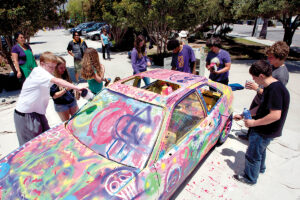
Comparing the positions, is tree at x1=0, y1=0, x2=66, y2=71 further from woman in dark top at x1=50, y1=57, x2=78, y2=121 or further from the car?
the car

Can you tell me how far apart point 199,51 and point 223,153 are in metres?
4.26

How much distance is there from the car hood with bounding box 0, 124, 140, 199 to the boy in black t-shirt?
1.65m

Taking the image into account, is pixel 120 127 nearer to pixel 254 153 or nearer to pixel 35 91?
pixel 35 91

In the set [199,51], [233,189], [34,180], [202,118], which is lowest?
[233,189]

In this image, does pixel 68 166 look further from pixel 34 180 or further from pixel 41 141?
pixel 41 141

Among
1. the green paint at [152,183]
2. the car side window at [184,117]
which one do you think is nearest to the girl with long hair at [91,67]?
the car side window at [184,117]

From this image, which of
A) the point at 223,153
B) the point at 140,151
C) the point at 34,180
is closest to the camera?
the point at 34,180

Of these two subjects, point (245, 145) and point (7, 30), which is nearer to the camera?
point (245, 145)

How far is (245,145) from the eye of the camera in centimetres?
380

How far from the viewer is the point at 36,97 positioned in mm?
2523

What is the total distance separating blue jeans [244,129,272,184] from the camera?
8.41 ft

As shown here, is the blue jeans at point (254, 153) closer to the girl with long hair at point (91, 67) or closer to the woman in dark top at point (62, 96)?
the girl with long hair at point (91, 67)

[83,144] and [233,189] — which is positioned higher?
[83,144]

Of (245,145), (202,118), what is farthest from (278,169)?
(202,118)
